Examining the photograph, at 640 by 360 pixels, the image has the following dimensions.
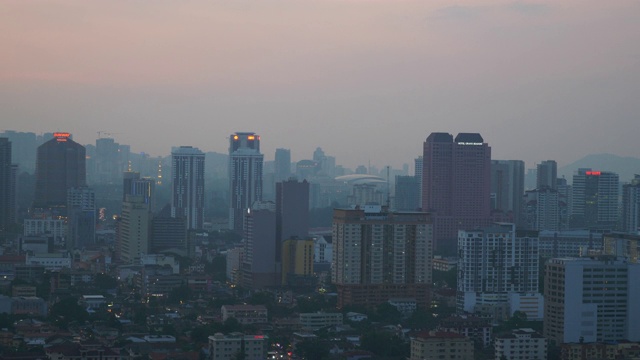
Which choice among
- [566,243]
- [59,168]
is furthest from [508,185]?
[59,168]

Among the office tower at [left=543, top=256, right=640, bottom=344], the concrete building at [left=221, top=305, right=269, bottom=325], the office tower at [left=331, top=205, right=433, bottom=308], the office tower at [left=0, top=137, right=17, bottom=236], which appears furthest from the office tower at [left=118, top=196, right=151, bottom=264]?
the office tower at [left=543, top=256, right=640, bottom=344]

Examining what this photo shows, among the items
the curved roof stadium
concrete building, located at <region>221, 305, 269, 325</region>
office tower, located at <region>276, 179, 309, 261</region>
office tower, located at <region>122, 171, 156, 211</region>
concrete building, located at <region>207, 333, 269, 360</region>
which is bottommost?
concrete building, located at <region>207, 333, 269, 360</region>

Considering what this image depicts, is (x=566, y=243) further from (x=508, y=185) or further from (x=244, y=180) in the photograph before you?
(x=244, y=180)

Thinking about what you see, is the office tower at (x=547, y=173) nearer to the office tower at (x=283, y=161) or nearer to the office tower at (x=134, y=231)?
the office tower at (x=283, y=161)

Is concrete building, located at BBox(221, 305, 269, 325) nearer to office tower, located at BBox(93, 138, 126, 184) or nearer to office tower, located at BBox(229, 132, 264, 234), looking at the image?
office tower, located at BBox(229, 132, 264, 234)

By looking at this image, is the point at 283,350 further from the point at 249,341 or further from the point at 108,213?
the point at 108,213

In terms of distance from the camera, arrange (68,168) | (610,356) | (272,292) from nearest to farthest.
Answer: (610,356), (272,292), (68,168)

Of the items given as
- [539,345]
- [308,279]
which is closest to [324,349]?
[539,345]
